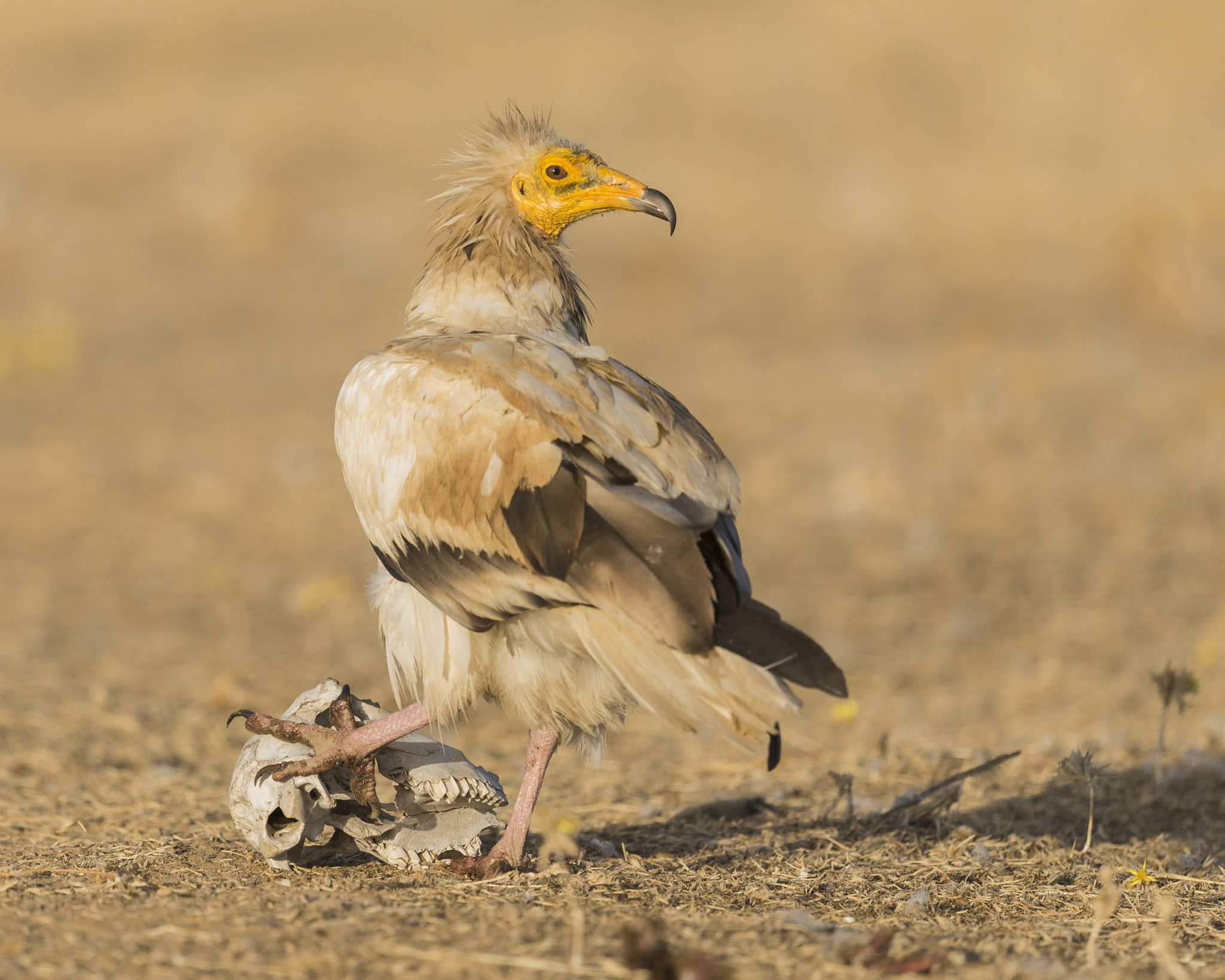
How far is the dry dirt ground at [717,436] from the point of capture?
347cm

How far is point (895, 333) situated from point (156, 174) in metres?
9.32

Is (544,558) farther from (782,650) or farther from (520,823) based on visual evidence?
(520,823)

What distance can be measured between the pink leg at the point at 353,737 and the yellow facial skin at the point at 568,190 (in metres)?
1.66

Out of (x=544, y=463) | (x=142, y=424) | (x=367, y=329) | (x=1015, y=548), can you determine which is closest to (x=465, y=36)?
(x=367, y=329)

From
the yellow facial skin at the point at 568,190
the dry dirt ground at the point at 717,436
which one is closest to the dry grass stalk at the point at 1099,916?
the dry dirt ground at the point at 717,436

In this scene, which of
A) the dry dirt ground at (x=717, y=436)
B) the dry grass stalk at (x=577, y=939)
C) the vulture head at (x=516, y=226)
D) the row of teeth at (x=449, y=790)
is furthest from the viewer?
the vulture head at (x=516, y=226)

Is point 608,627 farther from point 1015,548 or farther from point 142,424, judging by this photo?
point 142,424

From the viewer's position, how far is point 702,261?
14.6 metres

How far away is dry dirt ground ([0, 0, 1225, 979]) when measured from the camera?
3469mm

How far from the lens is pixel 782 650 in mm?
3248

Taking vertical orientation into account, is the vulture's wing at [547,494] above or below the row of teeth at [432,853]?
above

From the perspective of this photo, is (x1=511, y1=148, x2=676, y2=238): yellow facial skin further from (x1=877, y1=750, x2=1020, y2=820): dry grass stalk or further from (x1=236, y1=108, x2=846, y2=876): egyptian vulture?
(x1=877, y1=750, x2=1020, y2=820): dry grass stalk

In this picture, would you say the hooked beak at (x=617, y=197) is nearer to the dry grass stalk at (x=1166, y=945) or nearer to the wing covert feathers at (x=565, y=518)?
the wing covert feathers at (x=565, y=518)

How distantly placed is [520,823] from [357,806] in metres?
0.46
